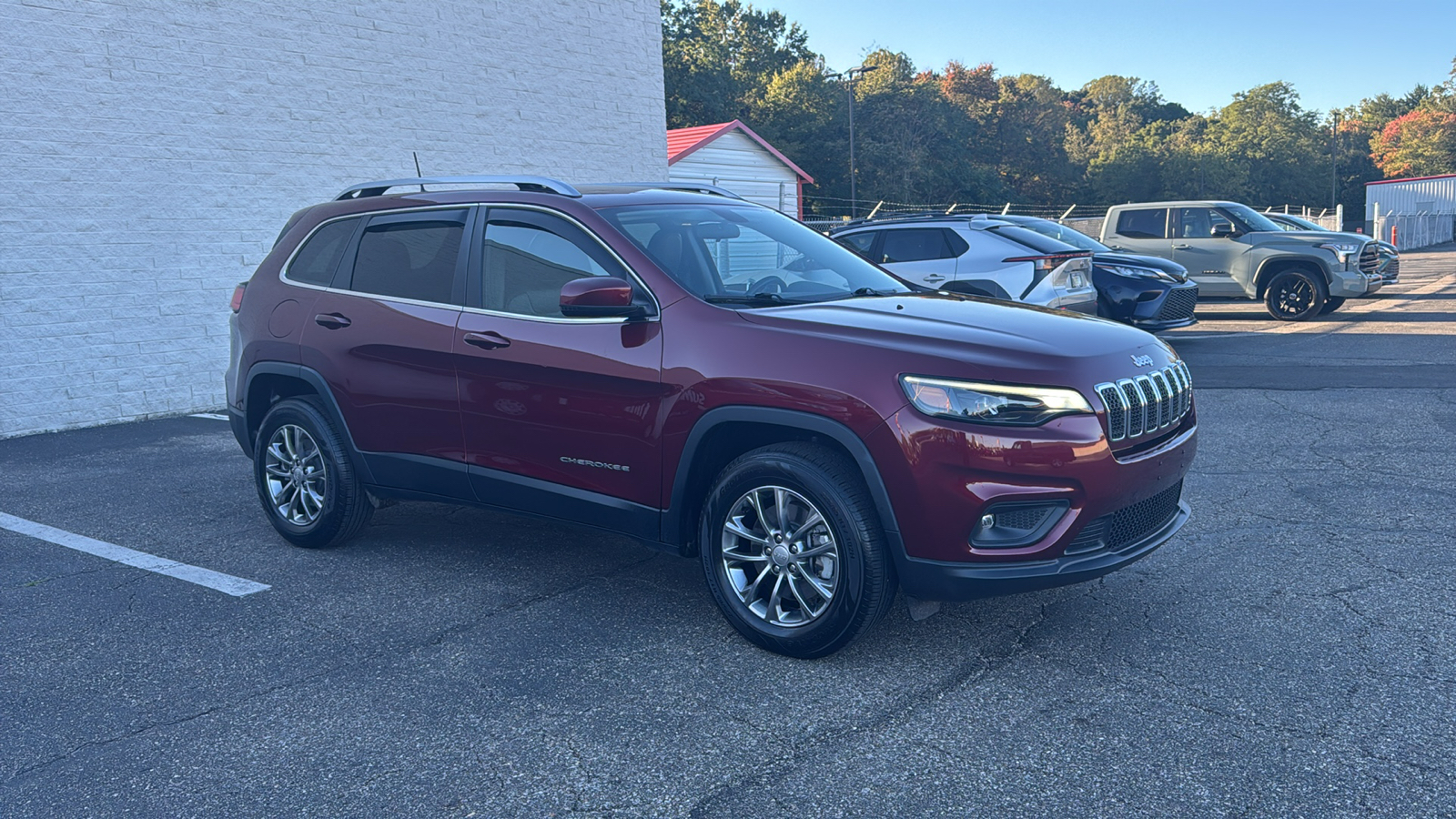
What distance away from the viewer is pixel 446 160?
12.9m

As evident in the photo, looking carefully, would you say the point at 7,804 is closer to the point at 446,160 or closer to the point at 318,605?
the point at 318,605

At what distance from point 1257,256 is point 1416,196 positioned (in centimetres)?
5170

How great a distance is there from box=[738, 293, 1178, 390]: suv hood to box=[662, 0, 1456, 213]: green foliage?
44.9 metres

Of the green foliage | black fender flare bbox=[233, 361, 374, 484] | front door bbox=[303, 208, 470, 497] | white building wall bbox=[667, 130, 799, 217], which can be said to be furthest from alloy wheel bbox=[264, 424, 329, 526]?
the green foliage

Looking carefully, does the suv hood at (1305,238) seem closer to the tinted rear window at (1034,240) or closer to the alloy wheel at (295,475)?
the tinted rear window at (1034,240)

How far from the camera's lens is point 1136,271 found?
1244 centimetres

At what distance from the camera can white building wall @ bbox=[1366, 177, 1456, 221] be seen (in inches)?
2254

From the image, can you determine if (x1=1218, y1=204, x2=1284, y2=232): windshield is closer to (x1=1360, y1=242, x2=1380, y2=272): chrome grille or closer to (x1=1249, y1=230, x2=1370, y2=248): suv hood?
(x1=1249, y1=230, x2=1370, y2=248): suv hood

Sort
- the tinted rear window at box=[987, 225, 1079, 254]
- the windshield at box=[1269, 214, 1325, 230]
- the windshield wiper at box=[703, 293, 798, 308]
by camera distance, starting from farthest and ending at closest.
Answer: the windshield at box=[1269, 214, 1325, 230], the tinted rear window at box=[987, 225, 1079, 254], the windshield wiper at box=[703, 293, 798, 308]

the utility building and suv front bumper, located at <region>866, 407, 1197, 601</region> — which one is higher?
the utility building

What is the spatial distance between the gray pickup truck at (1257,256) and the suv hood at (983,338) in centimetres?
1324

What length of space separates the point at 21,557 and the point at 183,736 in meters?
2.88

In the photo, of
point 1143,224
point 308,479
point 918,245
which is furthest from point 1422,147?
point 308,479

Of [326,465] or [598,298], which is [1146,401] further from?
[326,465]
